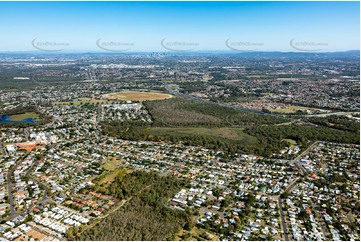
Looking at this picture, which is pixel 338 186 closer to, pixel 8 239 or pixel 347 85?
pixel 8 239

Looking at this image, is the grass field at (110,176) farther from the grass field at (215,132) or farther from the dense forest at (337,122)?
the dense forest at (337,122)

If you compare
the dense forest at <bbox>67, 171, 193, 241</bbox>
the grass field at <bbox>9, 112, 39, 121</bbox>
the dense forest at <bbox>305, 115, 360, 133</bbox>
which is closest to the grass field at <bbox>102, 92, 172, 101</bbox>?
the grass field at <bbox>9, 112, 39, 121</bbox>

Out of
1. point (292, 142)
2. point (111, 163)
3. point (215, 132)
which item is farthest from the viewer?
point (215, 132)

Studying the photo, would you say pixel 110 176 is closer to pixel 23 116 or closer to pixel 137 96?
pixel 23 116

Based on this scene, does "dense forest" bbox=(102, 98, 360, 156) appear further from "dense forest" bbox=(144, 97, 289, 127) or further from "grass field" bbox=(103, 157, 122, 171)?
"grass field" bbox=(103, 157, 122, 171)

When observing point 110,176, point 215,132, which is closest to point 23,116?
point 110,176

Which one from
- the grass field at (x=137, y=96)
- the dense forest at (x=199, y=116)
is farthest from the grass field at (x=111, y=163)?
the grass field at (x=137, y=96)
